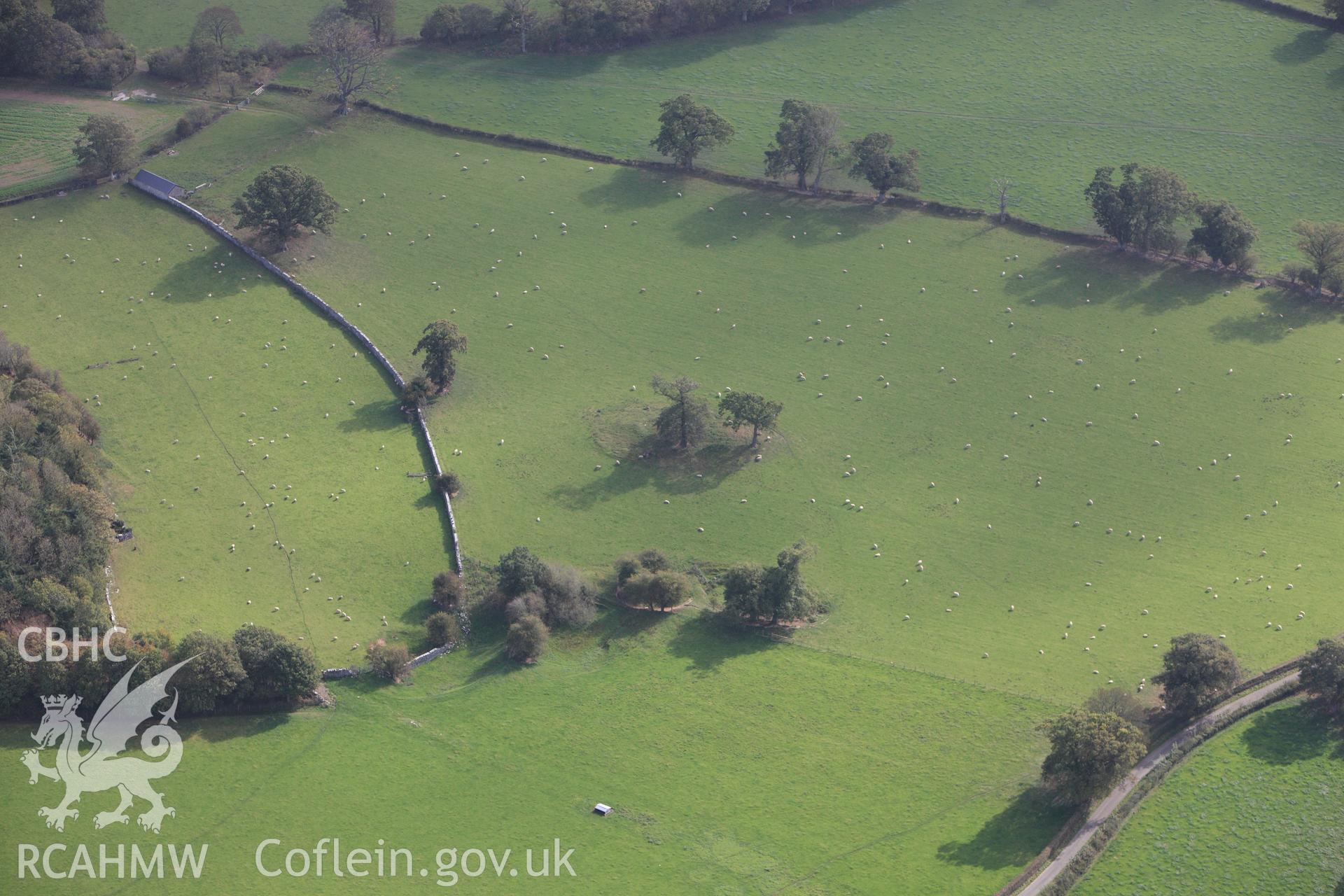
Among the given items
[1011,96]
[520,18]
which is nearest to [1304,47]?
[1011,96]

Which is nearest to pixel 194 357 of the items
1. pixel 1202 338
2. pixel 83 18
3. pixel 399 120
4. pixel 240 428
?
pixel 240 428

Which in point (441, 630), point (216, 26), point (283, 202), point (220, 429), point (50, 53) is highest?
point (216, 26)

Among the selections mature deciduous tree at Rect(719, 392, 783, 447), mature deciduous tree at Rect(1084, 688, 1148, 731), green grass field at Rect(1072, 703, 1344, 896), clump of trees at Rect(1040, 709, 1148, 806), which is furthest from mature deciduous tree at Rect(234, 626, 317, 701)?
mature deciduous tree at Rect(1084, 688, 1148, 731)

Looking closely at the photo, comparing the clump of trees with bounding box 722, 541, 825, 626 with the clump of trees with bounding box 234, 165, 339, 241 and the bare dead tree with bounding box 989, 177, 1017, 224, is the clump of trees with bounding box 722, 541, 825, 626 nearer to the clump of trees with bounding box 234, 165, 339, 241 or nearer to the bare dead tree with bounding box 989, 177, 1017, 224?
the bare dead tree with bounding box 989, 177, 1017, 224

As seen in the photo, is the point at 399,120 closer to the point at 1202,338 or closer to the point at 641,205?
the point at 641,205

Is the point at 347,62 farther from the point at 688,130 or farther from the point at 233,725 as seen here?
the point at 233,725
